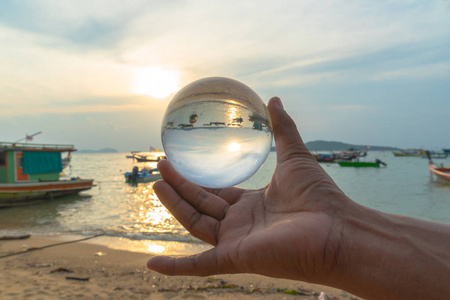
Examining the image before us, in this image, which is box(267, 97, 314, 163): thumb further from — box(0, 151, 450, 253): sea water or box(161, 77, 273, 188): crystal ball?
box(0, 151, 450, 253): sea water

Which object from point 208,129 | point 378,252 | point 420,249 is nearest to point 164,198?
point 208,129

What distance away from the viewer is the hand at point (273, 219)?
5.92ft

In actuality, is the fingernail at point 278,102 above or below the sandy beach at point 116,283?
above

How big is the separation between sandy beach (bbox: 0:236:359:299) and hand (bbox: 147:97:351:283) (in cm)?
439

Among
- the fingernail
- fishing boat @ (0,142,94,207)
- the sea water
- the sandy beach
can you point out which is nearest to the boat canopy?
fishing boat @ (0,142,94,207)

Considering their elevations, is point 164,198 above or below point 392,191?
above

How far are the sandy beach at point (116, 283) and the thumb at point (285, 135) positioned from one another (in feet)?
15.7

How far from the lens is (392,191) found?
1220 inches

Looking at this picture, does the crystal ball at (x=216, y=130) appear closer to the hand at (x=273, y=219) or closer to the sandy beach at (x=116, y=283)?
the hand at (x=273, y=219)

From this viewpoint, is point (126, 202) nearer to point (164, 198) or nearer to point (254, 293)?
point (254, 293)

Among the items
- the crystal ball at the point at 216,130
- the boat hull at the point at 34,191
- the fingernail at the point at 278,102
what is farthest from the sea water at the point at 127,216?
the crystal ball at the point at 216,130

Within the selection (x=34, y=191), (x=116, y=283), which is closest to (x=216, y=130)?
(x=116, y=283)

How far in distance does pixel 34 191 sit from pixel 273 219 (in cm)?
2336

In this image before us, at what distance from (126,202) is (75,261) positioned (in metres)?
14.4
